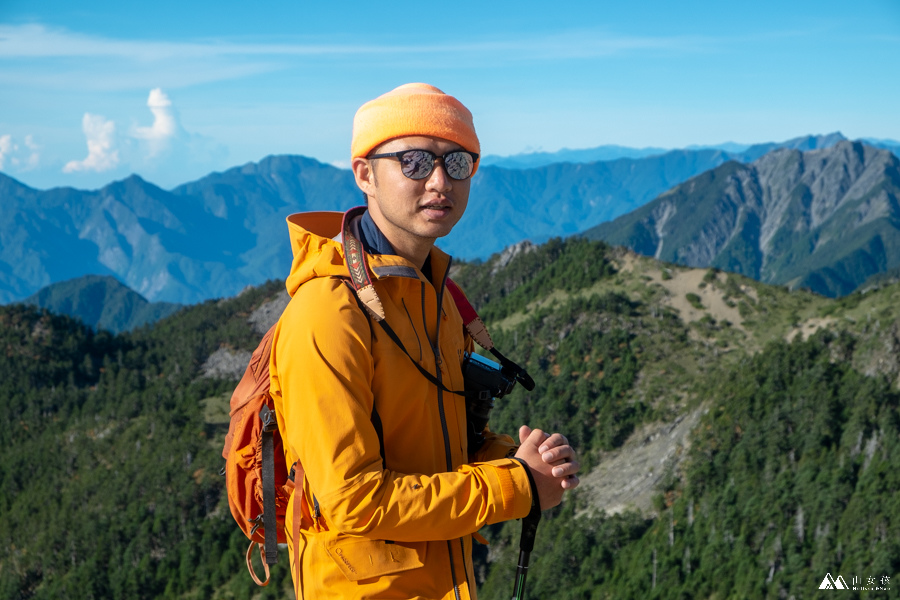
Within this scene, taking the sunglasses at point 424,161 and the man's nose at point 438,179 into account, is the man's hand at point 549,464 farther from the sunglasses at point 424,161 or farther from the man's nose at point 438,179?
the sunglasses at point 424,161

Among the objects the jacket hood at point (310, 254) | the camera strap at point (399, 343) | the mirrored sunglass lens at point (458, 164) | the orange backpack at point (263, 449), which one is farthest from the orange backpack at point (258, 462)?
the mirrored sunglass lens at point (458, 164)

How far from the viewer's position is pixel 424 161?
14.3ft

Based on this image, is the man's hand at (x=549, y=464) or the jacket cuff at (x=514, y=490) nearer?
the jacket cuff at (x=514, y=490)

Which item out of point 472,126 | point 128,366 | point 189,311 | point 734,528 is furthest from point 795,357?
point 189,311

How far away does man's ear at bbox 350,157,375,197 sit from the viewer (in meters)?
4.58

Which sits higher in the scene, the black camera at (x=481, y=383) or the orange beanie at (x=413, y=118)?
→ the orange beanie at (x=413, y=118)

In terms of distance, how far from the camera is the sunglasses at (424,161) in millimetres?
4340

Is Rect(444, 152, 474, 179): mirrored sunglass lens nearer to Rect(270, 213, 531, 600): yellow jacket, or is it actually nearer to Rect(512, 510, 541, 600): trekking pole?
Rect(270, 213, 531, 600): yellow jacket

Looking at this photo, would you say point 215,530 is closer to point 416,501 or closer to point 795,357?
point 795,357

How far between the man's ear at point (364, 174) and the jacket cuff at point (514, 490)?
6.14ft

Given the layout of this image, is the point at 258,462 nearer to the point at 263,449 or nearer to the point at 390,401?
the point at 263,449

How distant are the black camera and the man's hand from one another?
57cm

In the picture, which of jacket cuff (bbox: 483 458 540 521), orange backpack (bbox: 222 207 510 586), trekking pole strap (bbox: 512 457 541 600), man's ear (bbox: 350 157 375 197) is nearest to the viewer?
jacket cuff (bbox: 483 458 540 521)

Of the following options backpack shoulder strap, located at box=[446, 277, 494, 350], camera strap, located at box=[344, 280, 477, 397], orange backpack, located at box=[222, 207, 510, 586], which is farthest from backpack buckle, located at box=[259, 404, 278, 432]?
backpack shoulder strap, located at box=[446, 277, 494, 350]
